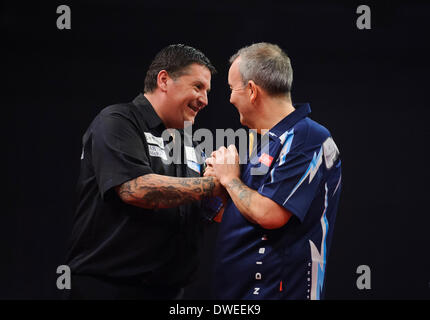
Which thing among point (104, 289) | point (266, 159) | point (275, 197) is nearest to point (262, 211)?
point (275, 197)

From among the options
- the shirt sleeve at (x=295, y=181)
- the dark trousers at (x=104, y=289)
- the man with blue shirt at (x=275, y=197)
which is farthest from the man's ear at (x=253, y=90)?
the dark trousers at (x=104, y=289)

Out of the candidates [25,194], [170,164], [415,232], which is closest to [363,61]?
[415,232]

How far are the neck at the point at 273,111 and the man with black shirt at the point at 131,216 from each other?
1.01 ft

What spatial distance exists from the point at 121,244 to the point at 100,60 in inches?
86.2

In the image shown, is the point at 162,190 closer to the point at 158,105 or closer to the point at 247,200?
the point at 247,200

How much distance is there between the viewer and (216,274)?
4.99ft

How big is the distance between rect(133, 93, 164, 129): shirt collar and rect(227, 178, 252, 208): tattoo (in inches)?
20.8

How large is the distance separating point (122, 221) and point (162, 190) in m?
0.23

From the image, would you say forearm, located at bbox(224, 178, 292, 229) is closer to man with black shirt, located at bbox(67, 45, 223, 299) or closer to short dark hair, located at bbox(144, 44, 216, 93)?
man with black shirt, located at bbox(67, 45, 223, 299)

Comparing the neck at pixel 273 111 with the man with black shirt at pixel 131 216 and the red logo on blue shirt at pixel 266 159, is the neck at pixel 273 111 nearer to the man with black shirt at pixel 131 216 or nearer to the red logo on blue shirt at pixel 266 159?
the red logo on blue shirt at pixel 266 159

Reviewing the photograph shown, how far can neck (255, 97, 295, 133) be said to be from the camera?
1595 mm

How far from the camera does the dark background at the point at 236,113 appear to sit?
336 centimetres

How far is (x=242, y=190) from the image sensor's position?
4.78 feet

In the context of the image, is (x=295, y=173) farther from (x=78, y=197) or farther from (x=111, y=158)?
(x=78, y=197)
